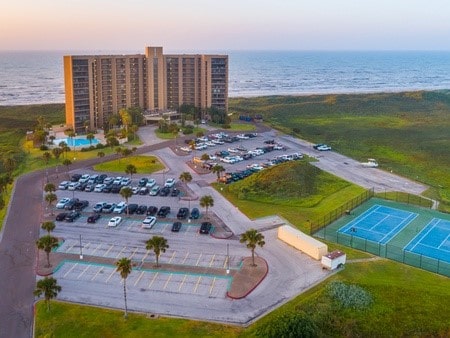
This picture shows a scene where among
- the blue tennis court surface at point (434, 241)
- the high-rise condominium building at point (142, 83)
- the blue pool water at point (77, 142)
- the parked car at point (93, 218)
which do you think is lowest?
the blue tennis court surface at point (434, 241)

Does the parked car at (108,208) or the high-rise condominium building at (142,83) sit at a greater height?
the high-rise condominium building at (142,83)

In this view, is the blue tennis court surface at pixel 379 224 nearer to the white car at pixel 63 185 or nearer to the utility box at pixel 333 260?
the utility box at pixel 333 260

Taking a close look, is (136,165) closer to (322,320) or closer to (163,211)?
(163,211)

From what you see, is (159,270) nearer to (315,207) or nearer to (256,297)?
(256,297)

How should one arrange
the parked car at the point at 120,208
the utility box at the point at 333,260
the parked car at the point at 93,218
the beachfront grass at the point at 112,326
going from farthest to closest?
the parked car at the point at 120,208
the parked car at the point at 93,218
the utility box at the point at 333,260
the beachfront grass at the point at 112,326

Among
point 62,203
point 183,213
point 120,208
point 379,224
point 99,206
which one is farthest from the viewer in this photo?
point 62,203

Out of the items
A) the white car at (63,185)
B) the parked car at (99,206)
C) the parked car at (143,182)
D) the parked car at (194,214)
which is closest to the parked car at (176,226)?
the parked car at (194,214)

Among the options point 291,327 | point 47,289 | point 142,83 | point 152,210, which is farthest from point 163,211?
point 142,83
